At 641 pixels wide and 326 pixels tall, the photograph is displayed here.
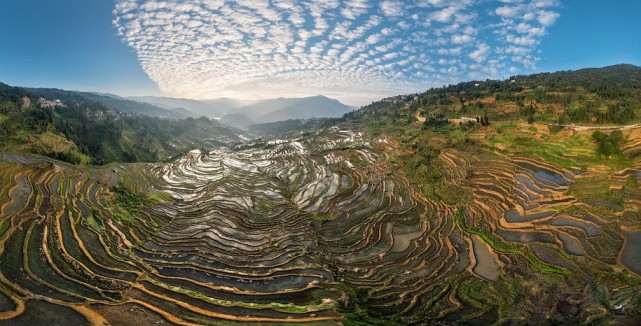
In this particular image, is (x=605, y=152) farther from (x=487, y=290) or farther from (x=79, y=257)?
(x=79, y=257)

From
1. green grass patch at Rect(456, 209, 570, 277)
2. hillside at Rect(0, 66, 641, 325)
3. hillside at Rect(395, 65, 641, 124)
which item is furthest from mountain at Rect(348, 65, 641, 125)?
green grass patch at Rect(456, 209, 570, 277)

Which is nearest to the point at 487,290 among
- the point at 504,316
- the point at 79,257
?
the point at 504,316

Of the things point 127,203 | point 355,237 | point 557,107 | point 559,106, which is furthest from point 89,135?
point 559,106

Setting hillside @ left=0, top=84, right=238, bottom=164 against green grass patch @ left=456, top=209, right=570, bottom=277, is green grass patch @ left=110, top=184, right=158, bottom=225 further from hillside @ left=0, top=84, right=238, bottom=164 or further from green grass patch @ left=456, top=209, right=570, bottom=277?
green grass patch @ left=456, top=209, right=570, bottom=277

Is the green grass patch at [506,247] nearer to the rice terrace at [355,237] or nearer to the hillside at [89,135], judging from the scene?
the rice terrace at [355,237]

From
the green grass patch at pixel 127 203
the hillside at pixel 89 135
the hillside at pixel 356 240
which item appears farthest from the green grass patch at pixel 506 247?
the hillside at pixel 89 135

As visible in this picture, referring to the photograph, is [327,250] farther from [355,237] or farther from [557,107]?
[557,107]
